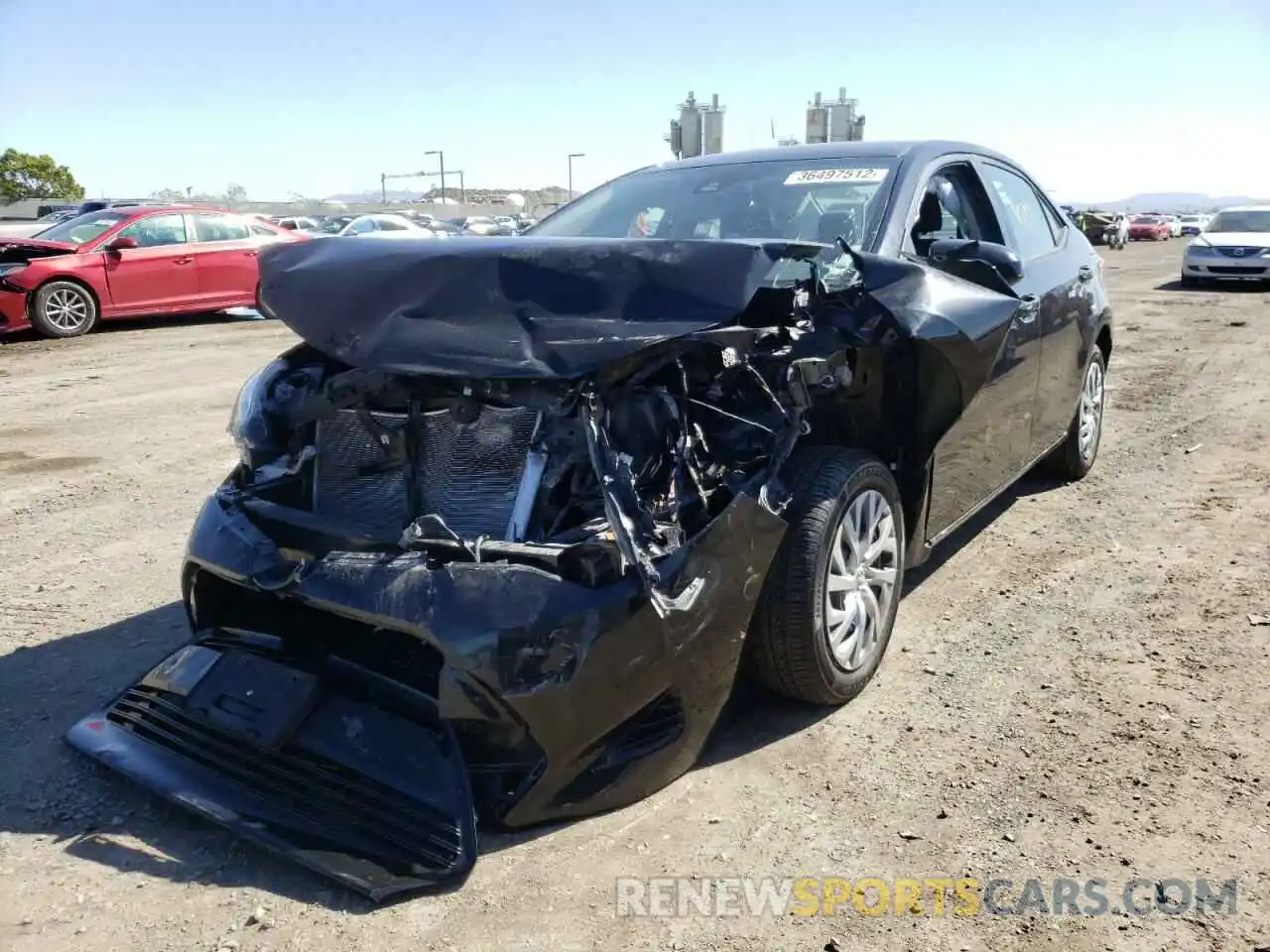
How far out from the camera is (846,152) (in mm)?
4227

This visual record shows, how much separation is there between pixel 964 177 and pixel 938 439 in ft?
4.90

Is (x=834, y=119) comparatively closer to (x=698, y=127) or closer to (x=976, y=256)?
(x=698, y=127)

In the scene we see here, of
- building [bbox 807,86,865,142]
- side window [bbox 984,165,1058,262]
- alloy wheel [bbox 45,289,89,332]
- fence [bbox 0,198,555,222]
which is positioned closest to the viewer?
side window [bbox 984,165,1058,262]

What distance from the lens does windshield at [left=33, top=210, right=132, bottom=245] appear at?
12.5 meters

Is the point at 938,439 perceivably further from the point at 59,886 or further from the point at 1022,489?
the point at 59,886

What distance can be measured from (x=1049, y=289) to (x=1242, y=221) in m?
18.1

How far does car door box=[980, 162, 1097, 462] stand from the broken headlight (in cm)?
303

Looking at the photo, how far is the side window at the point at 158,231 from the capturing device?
1291cm

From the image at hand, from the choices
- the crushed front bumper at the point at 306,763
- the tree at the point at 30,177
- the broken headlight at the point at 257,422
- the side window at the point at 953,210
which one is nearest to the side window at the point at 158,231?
the broken headlight at the point at 257,422

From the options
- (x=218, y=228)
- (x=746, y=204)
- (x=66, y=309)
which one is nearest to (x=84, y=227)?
(x=66, y=309)

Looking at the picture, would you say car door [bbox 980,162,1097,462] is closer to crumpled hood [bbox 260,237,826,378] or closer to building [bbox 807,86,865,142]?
crumpled hood [bbox 260,237,826,378]

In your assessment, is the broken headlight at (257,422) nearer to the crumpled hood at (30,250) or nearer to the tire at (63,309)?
the tire at (63,309)

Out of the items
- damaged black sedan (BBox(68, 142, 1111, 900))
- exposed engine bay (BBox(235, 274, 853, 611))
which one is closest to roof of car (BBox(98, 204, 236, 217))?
damaged black sedan (BBox(68, 142, 1111, 900))

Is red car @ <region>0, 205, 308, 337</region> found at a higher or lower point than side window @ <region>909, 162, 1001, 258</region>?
lower
